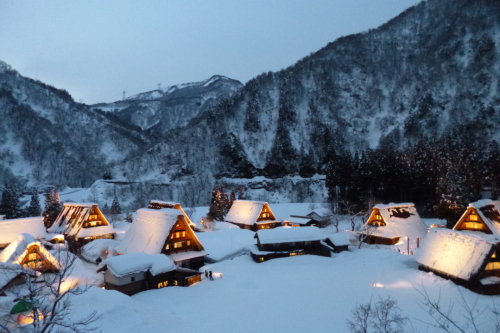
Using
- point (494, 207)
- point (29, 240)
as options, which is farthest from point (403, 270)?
point (29, 240)

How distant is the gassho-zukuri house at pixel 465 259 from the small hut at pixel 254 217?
21119 millimetres

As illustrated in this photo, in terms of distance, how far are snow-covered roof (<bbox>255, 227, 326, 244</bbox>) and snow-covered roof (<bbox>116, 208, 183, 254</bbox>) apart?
31.5 ft

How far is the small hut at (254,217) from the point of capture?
3931 centimetres

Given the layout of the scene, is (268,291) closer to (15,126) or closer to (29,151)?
(29,151)

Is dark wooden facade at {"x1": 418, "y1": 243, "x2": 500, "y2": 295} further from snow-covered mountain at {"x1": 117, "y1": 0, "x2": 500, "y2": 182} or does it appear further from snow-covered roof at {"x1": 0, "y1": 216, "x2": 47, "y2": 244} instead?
snow-covered mountain at {"x1": 117, "y1": 0, "x2": 500, "y2": 182}

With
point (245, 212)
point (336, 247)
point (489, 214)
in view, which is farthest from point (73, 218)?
point (489, 214)

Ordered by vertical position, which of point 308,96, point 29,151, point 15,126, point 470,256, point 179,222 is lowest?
point 470,256

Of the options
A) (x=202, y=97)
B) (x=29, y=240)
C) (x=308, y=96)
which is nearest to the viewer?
(x=29, y=240)

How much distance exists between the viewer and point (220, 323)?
1450cm

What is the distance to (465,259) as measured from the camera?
19266 millimetres

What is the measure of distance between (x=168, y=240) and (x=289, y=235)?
1252 centimetres

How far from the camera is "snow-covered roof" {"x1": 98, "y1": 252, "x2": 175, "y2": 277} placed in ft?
59.1

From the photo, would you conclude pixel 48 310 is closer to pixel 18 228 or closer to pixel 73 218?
pixel 18 228

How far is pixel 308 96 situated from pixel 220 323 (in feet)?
291
